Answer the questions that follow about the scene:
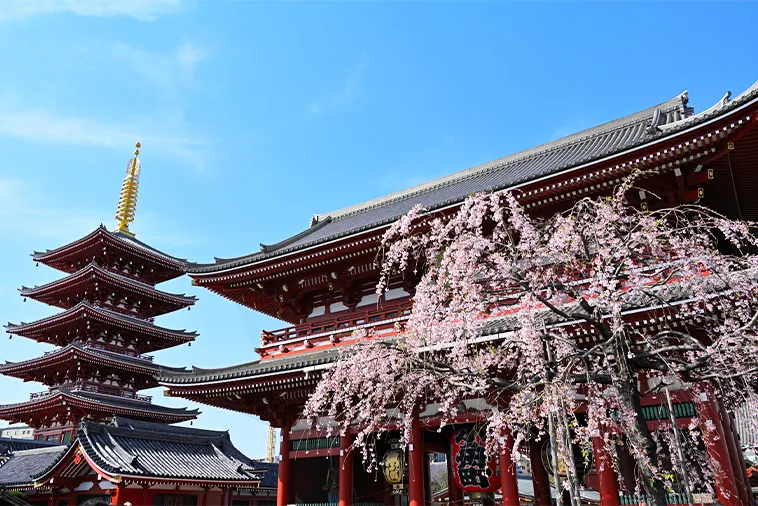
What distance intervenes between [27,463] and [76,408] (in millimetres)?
2901

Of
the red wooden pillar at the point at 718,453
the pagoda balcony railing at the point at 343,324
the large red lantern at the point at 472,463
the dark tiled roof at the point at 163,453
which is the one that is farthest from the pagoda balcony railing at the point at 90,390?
the red wooden pillar at the point at 718,453

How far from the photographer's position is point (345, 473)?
1212cm

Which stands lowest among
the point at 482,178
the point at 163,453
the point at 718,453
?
the point at 718,453

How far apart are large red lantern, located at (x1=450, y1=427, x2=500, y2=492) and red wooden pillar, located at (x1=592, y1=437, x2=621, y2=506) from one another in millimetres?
2250

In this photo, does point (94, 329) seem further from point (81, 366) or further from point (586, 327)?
point (586, 327)

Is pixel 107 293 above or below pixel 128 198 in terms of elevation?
below

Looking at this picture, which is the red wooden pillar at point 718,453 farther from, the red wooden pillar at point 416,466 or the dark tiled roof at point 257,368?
the dark tiled roof at point 257,368

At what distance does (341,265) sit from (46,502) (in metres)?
15.2

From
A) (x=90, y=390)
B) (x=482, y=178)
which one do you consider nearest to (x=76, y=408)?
(x=90, y=390)

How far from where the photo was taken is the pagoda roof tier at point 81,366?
2597 centimetres

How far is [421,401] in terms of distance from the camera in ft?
37.5

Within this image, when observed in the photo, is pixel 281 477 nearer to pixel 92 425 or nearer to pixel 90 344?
pixel 92 425

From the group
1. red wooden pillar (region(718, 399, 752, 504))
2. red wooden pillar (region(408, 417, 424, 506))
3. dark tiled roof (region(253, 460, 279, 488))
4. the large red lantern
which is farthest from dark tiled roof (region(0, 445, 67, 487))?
red wooden pillar (region(718, 399, 752, 504))

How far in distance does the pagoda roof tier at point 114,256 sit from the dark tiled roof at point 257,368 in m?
18.3
